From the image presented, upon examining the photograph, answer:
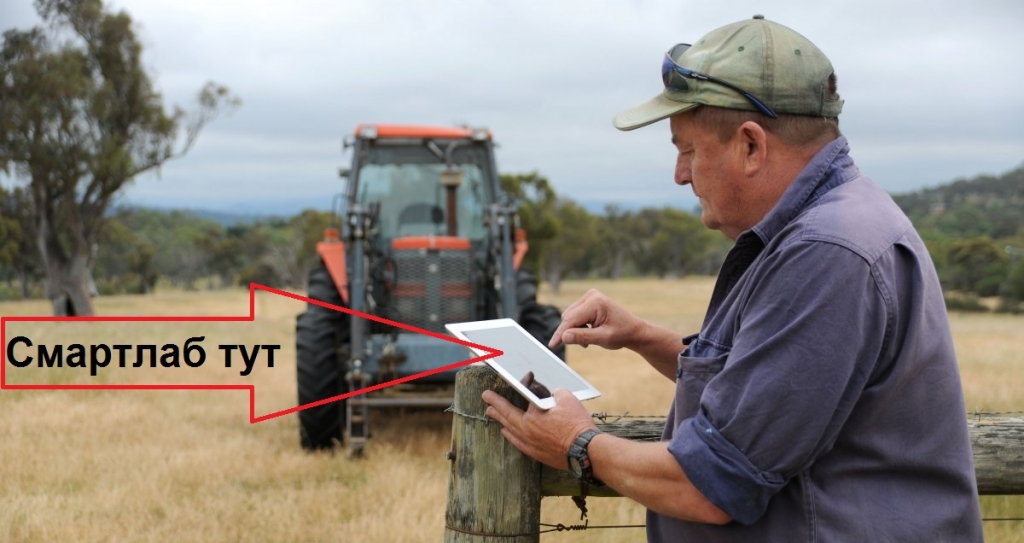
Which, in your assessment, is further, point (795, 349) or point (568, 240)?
point (568, 240)

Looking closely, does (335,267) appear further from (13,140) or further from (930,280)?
(13,140)

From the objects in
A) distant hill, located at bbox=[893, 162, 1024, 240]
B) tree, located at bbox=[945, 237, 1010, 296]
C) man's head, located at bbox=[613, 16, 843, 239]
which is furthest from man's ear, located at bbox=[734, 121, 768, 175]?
distant hill, located at bbox=[893, 162, 1024, 240]

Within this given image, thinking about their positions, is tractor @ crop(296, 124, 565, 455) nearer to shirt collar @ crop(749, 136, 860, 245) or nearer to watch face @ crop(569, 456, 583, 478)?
watch face @ crop(569, 456, 583, 478)

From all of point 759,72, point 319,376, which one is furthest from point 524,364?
point 319,376

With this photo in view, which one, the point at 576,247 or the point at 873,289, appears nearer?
the point at 873,289

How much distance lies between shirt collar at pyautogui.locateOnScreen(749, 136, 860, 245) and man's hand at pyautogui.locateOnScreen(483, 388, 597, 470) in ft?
1.93

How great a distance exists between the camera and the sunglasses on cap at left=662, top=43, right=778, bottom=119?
2.04 metres

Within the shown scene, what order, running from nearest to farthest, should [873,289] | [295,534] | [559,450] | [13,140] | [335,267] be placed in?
[873,289] < [559,450] < [295,534] < [335,267] < [13,140]

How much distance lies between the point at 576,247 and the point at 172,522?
1804 inches

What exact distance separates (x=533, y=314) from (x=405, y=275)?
112 cm

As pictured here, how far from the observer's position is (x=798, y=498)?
6.48 ft

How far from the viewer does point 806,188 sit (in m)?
2.05

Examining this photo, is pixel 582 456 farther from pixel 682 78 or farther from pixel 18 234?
pixel 18 234

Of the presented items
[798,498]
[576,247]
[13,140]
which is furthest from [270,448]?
[576,247]
